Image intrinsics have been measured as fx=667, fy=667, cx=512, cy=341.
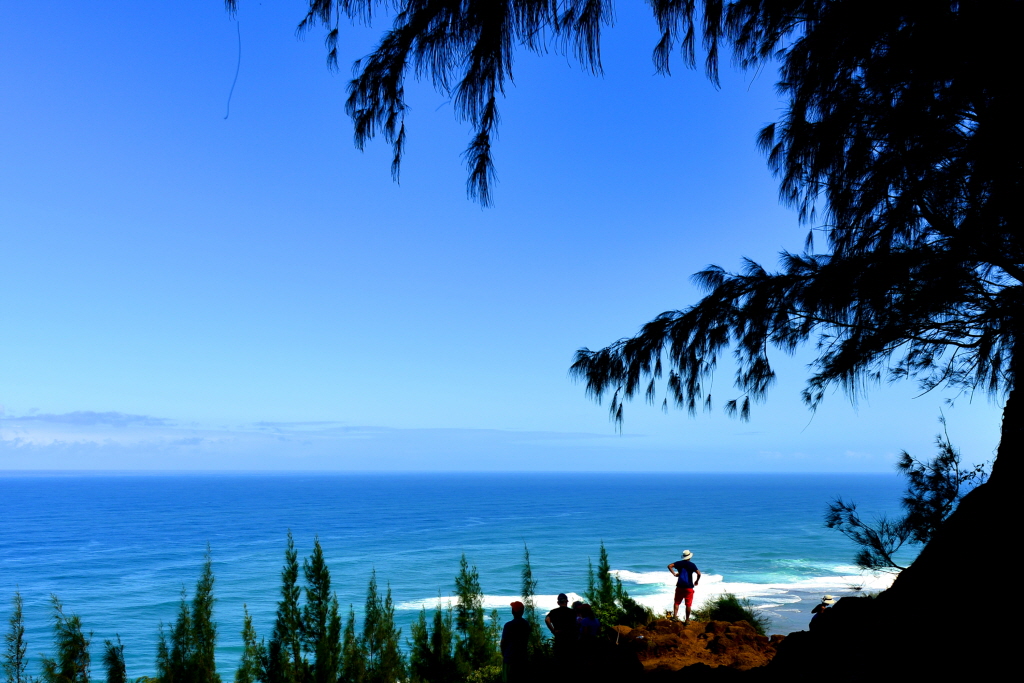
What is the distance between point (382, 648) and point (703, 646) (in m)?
5.94

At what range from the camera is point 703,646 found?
32.5ft

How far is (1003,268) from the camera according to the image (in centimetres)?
424

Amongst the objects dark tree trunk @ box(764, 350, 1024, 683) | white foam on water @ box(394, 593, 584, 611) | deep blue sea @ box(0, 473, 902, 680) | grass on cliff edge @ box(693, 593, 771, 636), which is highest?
dark tree trunk @ box(764, 350, 1024, 683)

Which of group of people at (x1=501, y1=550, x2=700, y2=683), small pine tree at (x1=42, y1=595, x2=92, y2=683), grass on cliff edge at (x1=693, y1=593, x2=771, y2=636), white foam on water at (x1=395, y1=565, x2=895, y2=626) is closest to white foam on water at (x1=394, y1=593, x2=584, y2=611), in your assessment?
white foam on water at (x1=395, y1=565, x2=895, y2=626)

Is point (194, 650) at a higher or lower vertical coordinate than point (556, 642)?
lower

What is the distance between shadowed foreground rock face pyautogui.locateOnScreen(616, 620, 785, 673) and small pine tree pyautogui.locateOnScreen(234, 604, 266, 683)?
619 cm

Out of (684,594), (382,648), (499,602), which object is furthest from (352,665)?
(499,602)

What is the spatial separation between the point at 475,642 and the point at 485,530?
75.2 m

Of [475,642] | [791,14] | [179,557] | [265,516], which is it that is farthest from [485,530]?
[791,14]

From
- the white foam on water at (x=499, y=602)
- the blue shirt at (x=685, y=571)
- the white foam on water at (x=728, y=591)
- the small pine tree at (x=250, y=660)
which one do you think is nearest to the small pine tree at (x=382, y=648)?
the small pine tree at (x=250, y=660)

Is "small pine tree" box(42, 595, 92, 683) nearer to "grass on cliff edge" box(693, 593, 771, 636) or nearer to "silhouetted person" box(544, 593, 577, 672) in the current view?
"silhouetted person" box(544, 593, 577, 672)

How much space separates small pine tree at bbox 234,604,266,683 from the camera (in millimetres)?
11000

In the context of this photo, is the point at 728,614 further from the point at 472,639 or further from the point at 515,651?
the point at 515,651

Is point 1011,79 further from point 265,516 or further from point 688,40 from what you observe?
point 265,516
